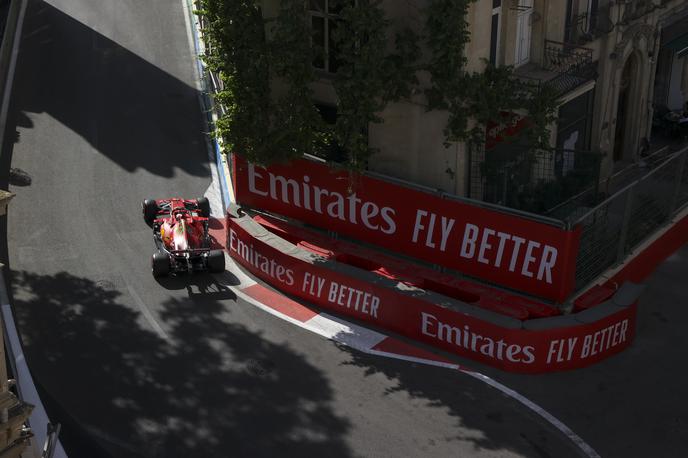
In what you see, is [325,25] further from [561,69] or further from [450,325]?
[450,325]

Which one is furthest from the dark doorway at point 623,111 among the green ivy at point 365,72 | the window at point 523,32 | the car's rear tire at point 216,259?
the car's rear tire at point 216,259

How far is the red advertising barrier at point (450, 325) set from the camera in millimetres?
A: 17297

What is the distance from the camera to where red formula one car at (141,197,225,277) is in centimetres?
2014

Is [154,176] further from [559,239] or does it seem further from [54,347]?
[559,239]

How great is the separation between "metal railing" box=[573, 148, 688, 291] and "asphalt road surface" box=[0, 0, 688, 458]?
6.70ft

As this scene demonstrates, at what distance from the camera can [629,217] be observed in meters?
19.7

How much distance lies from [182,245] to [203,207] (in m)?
2.68

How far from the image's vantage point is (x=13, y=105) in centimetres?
2816

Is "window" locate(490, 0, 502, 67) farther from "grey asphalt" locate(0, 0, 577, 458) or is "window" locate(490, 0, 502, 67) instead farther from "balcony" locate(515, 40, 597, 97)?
"grey asphalt" locate(0, 0, 577, 458)

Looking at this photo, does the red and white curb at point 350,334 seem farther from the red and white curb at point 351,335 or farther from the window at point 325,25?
the window at point 325,25

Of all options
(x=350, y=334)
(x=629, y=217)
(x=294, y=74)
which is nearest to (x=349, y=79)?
(x=294, y=74)

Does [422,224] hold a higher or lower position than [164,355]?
higher

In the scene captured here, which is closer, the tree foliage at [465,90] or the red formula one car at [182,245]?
the tree foliage at [465,90]

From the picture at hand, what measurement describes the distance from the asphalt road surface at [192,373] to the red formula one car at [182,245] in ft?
1.29
